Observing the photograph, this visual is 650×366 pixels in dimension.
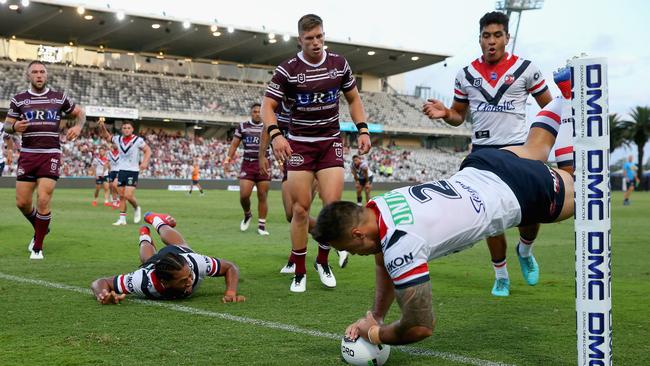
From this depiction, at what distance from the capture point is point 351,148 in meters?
→ 65.4

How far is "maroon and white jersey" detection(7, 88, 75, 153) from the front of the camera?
32.3 ft

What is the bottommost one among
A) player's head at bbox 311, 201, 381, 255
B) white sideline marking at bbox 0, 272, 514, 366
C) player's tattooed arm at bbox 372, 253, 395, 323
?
white sideline marking at bbox 0, 272, 514, 366

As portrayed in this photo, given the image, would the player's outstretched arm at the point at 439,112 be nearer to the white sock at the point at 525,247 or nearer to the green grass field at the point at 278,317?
the white sock at the point at 525,247

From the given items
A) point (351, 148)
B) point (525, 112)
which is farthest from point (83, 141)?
point (525, 112)

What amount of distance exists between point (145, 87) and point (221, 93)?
6.70 m

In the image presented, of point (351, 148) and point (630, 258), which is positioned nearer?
point (630, 258)

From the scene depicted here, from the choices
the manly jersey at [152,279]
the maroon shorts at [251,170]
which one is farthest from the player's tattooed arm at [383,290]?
the maroon shorts at [251,170]

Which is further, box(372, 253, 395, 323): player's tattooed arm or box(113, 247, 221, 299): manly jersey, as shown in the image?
box(113, 247, 221, 299): manly jersey

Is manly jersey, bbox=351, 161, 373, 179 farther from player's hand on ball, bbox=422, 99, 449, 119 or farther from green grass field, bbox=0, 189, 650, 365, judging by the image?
player's hand on ball, bbox=422, 99, 449, 119

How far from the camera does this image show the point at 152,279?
20.6ft

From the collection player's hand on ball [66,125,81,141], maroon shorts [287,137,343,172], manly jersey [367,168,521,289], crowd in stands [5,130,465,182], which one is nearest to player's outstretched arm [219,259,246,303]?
maroon shorts [287,137,343,172]

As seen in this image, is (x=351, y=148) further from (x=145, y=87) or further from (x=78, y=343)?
(x=78, y=343)

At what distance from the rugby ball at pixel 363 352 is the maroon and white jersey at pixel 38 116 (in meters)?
6.98

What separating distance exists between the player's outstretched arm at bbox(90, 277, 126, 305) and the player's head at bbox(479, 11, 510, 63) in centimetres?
402
